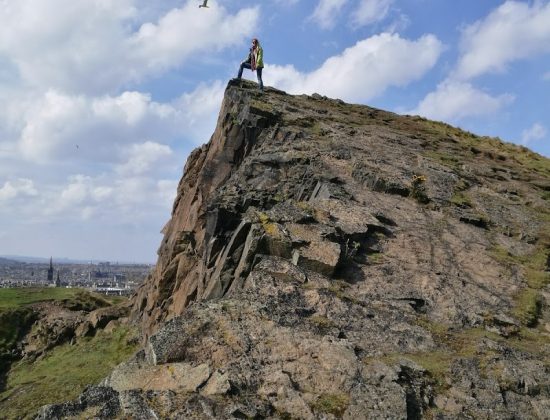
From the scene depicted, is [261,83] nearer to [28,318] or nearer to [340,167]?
[340,167]

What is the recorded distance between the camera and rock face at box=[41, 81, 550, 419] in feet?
31.9

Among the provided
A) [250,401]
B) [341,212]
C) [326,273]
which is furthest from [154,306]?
[250,401]

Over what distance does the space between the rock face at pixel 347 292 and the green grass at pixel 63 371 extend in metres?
4.13

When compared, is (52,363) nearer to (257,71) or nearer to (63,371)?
(63,371)

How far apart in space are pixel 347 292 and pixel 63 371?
23.3 metres

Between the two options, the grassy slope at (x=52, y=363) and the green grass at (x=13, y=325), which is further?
the green grass at (x=13, y=325)

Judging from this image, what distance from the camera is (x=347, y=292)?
46.9 ft

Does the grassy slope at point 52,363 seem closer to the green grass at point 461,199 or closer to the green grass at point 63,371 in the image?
the green grass at point 63,371

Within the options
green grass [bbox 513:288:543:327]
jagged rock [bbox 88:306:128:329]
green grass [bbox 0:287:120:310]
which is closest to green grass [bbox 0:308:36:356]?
green grass [bbox 0:287:120:310]

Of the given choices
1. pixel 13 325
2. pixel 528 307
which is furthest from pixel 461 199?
pixel 13 325

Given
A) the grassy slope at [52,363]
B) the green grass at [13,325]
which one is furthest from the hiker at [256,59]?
the green grass at [13,325]

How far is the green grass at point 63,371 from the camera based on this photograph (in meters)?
25.5

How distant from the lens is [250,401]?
9102 millimetres

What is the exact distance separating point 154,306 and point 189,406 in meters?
24.9
